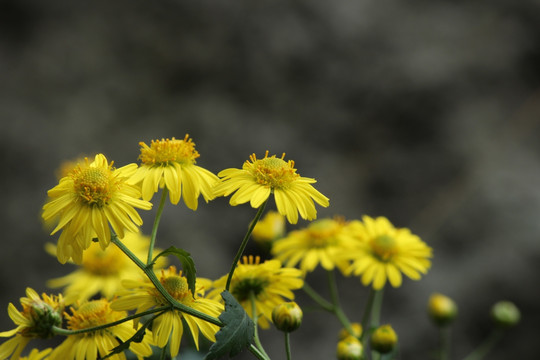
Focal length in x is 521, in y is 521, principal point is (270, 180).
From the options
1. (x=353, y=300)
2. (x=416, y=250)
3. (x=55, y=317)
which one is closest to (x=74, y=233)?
(x=55, y=317)

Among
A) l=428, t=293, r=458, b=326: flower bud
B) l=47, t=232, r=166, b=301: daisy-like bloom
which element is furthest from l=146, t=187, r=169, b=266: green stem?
l=428, t=293, r=458, b=326: flower bud

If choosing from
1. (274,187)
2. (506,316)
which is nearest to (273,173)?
(274,187)

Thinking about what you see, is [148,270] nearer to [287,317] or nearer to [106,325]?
[106,325]

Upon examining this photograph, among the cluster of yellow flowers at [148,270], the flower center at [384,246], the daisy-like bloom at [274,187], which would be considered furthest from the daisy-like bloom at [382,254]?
the daisy-like bloom at [274,187]

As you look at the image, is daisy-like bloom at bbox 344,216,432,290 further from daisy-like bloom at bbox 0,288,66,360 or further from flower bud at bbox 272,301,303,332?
daisy-like bloom at bbox 0,288,66,360

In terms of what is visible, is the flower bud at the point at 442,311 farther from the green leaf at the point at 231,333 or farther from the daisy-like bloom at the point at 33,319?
the daisy-like bloom at the point at 33,319

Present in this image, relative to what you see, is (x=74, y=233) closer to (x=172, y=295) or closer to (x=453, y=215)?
(x=172, y=295)
